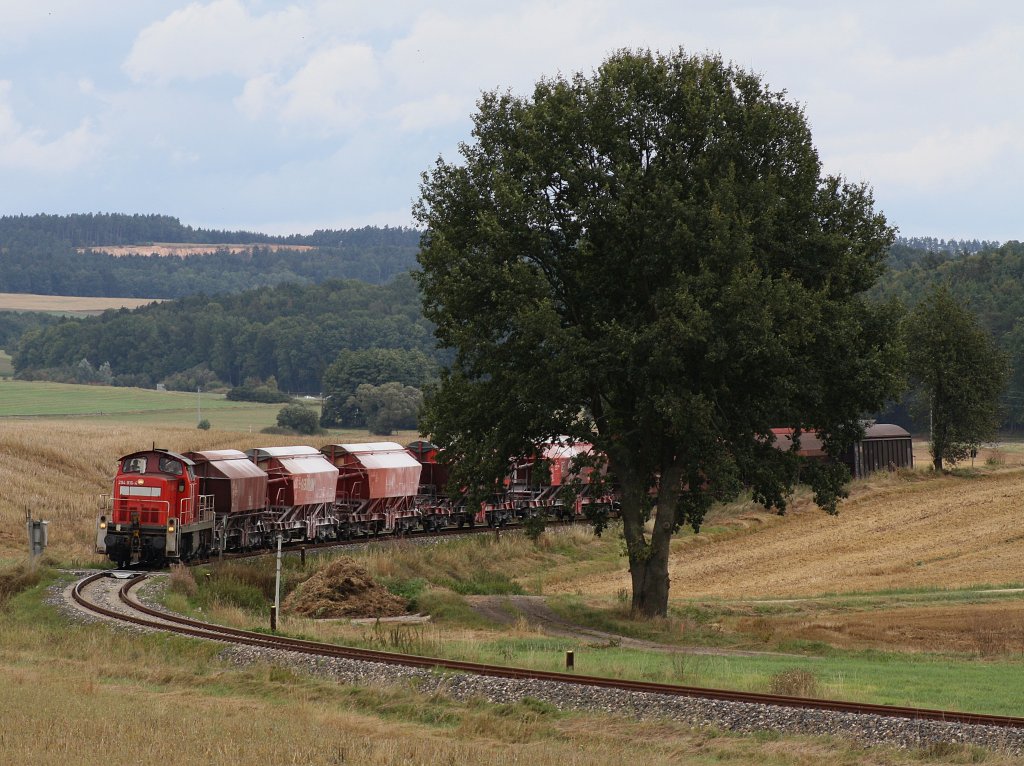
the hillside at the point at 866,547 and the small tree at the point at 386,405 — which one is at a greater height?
the small tree at the point at 386,405

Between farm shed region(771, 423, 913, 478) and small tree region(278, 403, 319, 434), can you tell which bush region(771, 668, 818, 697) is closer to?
farm shed region(771, 423, 913, 478)

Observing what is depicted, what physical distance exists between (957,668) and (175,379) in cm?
17784

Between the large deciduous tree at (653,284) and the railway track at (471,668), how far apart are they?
10.5 m

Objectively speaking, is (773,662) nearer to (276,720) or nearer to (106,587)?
(276,720)

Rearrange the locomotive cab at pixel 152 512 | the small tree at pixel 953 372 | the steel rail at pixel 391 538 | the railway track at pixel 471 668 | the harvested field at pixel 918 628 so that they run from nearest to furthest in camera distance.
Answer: the railway track at pixel 471 668
the harvested field at pixel 918 628
the locomotive cab at pixel 152 512
the steel rail at pixel 391 538
the small tree at pixel 953 372

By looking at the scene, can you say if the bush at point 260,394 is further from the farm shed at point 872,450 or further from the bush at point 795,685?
the bush at point 795,685

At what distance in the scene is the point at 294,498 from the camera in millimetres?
49219

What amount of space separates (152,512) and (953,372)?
57420 millimetres

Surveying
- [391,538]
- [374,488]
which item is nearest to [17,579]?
[391,538]

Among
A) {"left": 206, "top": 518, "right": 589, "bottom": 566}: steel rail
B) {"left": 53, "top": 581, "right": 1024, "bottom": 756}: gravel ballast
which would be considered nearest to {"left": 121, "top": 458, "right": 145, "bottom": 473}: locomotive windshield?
{"left": 206, "top": 518, "right": 589, "bottom": 566}: steel rail

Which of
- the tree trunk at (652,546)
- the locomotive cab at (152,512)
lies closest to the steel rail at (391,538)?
the locomotive cab at (152,512)

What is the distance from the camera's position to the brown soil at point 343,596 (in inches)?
1421

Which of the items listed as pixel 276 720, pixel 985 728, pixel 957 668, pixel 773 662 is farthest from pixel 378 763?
pixel 957 668

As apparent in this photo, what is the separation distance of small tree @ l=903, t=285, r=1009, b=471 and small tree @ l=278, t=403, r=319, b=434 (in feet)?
223
